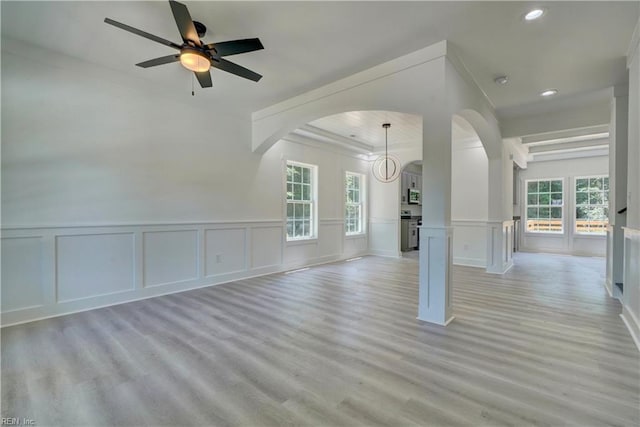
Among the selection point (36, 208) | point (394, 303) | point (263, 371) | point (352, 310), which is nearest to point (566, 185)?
point (394, 303)

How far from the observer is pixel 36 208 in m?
2.93

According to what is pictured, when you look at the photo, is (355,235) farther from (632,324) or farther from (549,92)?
(632,324)

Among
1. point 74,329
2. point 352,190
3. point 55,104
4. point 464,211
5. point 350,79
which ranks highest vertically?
point 350,79

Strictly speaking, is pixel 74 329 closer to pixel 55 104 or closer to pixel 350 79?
pixel 55 104

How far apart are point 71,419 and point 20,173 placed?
2.60 metres

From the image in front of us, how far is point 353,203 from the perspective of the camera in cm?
736

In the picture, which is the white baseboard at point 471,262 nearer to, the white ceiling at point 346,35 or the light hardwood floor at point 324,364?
the light hardwood floor at point 324,364

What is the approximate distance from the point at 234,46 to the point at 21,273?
10.2 feet

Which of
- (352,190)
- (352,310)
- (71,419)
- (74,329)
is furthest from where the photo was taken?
(352,190)

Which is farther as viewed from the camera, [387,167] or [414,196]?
[414,196]

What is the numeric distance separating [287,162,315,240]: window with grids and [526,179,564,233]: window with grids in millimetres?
6777

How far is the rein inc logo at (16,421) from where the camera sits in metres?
1.51

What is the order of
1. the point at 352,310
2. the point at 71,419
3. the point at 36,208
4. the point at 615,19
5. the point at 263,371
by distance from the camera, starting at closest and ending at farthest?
the point at 71,419 < the point at 263,371 < the point at 615,19 < the point at 36,208 < the point at 352,310

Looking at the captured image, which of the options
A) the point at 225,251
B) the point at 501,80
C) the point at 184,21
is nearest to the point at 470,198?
the point at 501,80
